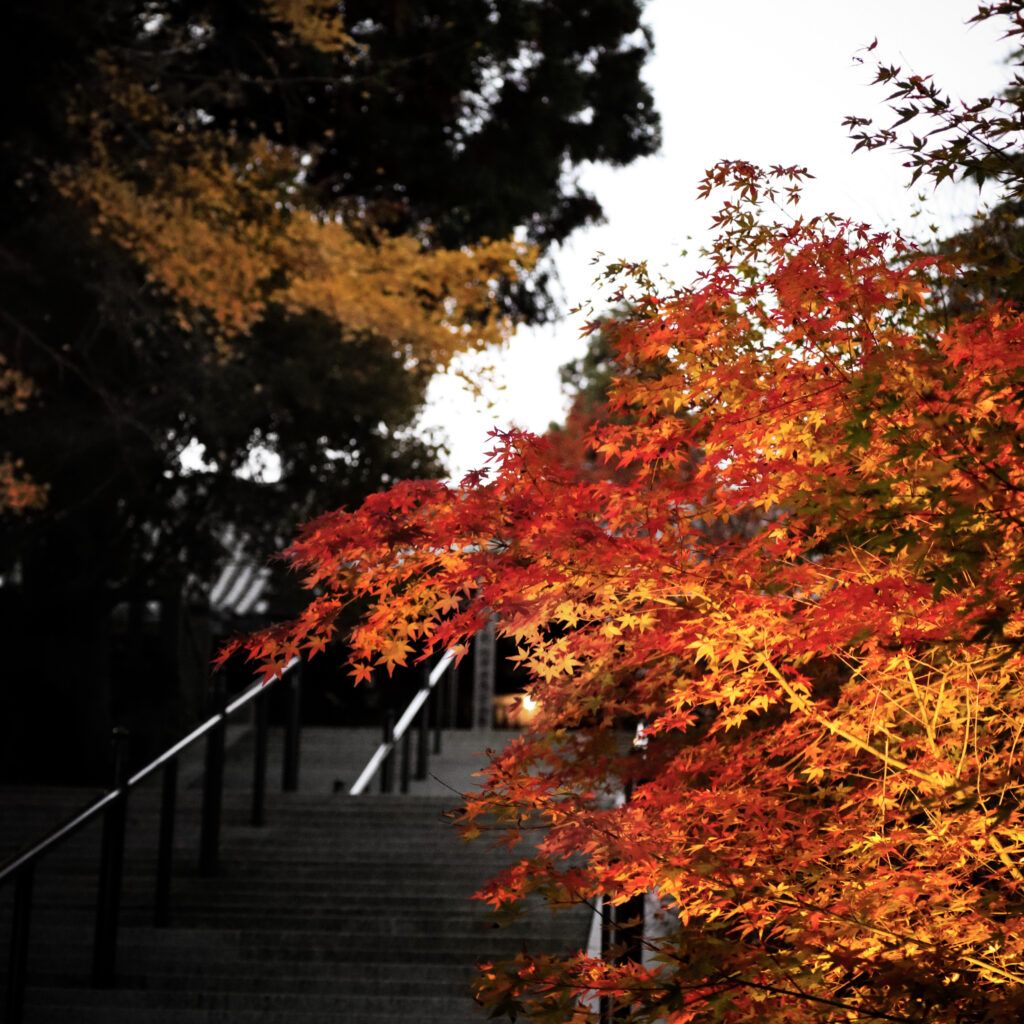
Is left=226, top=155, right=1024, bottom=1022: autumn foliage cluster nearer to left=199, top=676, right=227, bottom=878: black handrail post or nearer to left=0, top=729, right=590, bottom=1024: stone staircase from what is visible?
left=0, top=729, right=590, bottom=1024: stone staircase

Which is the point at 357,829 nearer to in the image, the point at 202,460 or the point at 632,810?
the point at 632,810

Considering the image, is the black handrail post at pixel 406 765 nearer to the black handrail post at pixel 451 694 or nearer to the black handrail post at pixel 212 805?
the black handrail post at pixel 212 805

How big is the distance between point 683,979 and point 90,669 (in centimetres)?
1170

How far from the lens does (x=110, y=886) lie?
4.93 metres

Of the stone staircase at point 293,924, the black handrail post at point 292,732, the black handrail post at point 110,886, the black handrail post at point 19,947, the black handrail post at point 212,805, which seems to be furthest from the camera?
the black handrail post at point 292,732

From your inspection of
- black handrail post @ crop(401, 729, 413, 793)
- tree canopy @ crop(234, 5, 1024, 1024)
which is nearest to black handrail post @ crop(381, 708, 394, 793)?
black handrail post @ crop(401, 729, 413, 793)

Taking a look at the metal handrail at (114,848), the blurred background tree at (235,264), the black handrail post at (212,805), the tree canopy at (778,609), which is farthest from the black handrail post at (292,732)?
the tree canopy at (778,609)

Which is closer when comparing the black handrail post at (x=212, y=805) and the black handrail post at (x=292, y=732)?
the black handrail post at (x=212, y=805)

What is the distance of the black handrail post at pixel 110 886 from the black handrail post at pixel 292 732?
2695 mm

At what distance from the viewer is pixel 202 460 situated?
1220 centimetres

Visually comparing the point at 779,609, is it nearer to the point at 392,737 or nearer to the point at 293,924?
the point at 293,924

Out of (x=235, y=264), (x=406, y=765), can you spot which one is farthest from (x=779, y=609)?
(x=235, y=264)

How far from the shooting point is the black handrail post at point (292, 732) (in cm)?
796

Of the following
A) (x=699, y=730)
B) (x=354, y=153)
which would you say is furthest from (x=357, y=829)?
(x=354, y=153)
